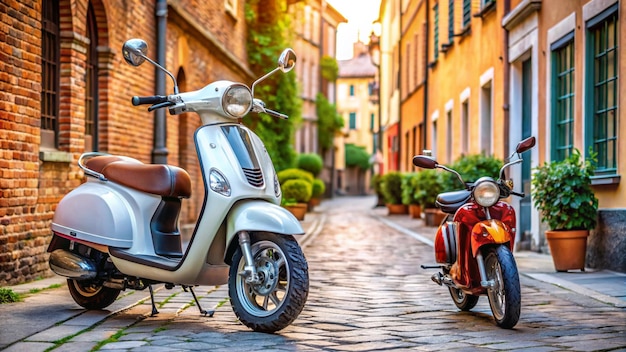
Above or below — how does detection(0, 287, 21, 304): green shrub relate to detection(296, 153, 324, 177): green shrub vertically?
below

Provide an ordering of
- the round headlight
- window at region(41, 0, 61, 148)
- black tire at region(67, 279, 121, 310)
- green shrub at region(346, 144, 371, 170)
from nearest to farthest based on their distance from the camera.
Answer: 1. the round headlight
2. black tire at region(67, 279, 121, 310)
3. window at region(41, 0, 61, 148)
4. green shrub at region(346, 144, 371, 170)

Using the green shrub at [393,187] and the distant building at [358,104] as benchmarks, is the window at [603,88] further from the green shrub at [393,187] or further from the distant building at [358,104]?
the distant building at [358,104]

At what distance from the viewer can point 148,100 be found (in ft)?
20.4

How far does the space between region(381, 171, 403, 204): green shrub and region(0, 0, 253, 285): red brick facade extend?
41.1ft

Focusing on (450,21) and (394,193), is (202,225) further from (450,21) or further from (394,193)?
(394,193)

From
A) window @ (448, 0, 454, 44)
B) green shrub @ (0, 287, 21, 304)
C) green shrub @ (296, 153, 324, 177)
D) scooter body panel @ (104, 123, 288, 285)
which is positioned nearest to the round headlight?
scooter body panel @ (104, 123, 288, 285)

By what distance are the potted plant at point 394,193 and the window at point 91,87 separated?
16.4 meters

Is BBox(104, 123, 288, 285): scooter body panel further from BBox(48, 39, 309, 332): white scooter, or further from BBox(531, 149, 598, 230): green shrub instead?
BBox(531, 149, 598, 230): green shrub

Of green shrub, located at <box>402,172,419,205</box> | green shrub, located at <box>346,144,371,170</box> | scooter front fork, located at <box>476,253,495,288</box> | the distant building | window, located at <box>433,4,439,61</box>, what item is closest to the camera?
scooter front fork, located at <box>476,253,495,288</box>

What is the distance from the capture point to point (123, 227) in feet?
21.3

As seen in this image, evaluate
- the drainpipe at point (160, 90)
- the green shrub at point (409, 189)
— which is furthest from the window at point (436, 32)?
the drainpipe at point (160, 90)

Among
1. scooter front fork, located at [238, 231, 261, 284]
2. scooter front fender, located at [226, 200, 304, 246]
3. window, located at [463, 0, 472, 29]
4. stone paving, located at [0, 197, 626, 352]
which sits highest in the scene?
window, located at [463, 0, 472, 29]

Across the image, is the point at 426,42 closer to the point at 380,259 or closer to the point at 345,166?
the point at 380,259

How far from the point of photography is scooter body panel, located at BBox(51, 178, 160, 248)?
6.48 meters
